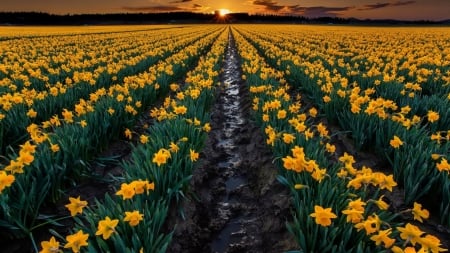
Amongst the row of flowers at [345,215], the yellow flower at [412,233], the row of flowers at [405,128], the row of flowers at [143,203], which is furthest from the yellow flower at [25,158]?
the row of flowers at [405,128]

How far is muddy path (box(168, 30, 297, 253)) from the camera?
362cm

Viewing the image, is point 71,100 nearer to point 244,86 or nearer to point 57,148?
point 57,148

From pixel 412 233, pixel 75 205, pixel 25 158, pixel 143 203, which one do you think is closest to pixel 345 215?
pixel 412 233

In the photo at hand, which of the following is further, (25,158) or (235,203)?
(235,203)

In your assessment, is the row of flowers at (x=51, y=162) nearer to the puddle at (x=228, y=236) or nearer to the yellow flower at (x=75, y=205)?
the yellow flower at (x=75, y=205)

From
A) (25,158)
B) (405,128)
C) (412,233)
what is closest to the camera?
(412,233)

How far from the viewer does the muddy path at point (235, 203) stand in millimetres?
3625

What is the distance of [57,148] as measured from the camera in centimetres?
385

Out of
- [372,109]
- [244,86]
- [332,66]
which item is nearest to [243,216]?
[372,109]

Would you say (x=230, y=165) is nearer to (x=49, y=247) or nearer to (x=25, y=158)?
(x=25, y=158)

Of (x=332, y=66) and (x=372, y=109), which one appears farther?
(x=332, y=66)

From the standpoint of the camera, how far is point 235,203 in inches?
176

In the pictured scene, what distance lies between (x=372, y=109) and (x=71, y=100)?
547 cm

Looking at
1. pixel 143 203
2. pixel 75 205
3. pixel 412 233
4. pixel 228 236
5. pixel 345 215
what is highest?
pixel 412 233
